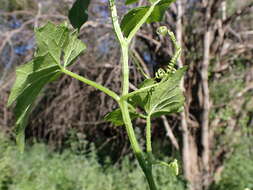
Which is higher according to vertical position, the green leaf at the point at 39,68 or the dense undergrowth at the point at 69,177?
the green leaf at the point at 39,68

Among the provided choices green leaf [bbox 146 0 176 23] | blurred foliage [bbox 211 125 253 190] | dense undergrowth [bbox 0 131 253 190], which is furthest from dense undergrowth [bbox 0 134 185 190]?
green leaf [bbox 146 0 176 23]

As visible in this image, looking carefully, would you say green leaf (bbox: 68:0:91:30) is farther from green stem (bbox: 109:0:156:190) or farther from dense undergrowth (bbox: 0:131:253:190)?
dense undergrowth (bbox: 0:131:253:190)

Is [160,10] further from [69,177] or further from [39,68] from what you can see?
[69,177]

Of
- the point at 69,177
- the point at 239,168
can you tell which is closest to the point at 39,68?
the point at 69,177

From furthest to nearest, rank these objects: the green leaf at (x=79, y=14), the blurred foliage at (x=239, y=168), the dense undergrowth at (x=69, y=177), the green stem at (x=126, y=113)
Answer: the blurred foliage at (x=239, y=168), the dense undergrowth at (x=69, y=177), the green leaf at (x=79, y=14), the green stem at (x=126, y=113)

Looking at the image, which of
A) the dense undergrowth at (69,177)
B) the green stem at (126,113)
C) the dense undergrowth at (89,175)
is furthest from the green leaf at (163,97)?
the dense undergrowth at (89,175)

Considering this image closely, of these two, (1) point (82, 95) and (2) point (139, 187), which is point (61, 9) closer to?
(1) point (82, 95)

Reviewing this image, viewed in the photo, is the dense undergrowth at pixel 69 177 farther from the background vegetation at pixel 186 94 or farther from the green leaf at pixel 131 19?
the green leaf at pixel 131 19
